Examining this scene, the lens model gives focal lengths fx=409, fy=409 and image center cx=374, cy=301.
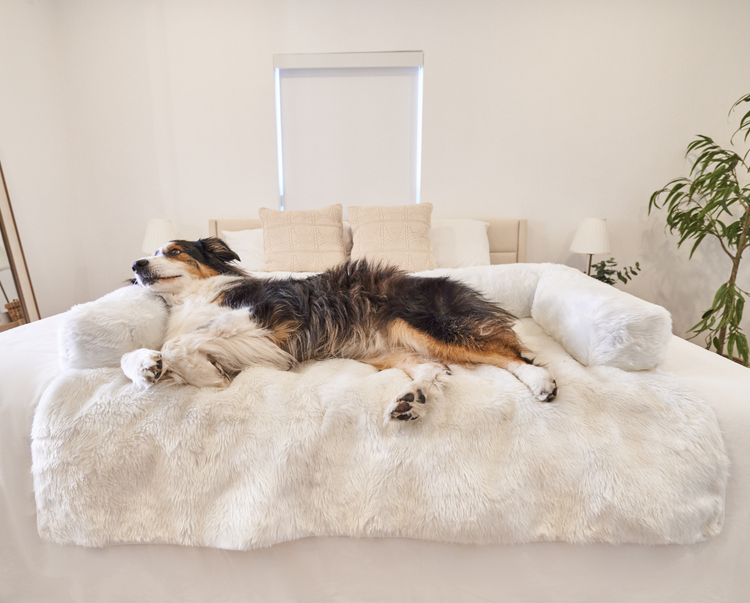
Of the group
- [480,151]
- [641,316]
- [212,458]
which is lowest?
[212,458]

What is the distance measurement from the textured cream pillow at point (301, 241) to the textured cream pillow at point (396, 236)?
151 millimetres

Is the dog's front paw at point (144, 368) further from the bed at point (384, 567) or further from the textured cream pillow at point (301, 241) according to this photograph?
the textured cream pillow at point (301, 241)

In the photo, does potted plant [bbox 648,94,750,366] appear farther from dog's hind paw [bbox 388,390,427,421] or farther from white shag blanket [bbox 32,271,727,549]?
dog's hind paw [bbox 388,390,427,421]

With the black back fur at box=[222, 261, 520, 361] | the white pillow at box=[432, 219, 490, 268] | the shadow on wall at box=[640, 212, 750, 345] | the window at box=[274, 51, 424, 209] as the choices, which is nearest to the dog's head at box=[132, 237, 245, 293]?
the black back fur at box=[222, 261, 520, 361]

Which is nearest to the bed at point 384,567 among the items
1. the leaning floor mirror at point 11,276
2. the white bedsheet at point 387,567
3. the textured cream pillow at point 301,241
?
the white bedsheet at point 387,567

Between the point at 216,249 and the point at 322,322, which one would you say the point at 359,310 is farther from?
the point at 216,249

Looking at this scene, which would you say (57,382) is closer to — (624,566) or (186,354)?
Answer: (186,354)

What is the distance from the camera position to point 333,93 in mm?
3225

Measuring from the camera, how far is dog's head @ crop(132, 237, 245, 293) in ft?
4.27

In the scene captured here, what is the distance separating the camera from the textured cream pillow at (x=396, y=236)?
2.60 m

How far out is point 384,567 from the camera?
0.90 metres

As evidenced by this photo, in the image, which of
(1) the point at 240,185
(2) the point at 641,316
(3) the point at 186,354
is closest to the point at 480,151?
(1) the point at 240,185

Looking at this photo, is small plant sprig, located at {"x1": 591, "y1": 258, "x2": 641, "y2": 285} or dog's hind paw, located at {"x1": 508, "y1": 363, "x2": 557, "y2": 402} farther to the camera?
small plant sprig, located at {"x1": 591, "y1": 258, "x2": 641, "y2": 285}

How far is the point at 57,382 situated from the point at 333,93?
2.95m
